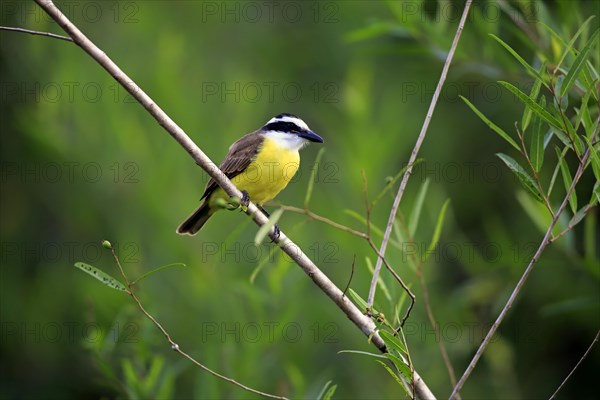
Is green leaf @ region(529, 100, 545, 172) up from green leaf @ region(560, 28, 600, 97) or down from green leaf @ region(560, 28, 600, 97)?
down

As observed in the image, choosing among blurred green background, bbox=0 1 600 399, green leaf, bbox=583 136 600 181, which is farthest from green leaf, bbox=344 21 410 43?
green leaf, bbox=583 136 600 181

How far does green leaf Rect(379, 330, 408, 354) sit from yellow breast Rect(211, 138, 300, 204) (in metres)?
1.99

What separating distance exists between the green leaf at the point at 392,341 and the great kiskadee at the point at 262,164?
185cm

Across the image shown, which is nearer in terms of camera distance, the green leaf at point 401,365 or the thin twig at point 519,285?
the thin twig at point 519,285

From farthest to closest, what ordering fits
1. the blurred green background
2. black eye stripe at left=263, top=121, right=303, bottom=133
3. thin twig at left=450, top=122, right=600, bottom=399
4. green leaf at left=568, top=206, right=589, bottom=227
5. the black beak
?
black eye stripe at left=263, top=121, right=303, bottom=133, the black beak, the blurred green background, green leaf at left=568, top=206, right=589, bottom=227, thin twig at left=450, top=122, right=600, bottom=399

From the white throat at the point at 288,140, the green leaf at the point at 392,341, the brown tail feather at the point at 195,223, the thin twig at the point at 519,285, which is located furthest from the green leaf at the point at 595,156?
the brown tail feather at the point at 195,223

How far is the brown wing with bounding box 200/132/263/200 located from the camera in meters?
4.09

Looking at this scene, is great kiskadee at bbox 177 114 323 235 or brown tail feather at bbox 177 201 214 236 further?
brown tail feather at bbox 177 201 214 236

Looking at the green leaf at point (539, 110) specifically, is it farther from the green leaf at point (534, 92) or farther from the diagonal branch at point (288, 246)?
the diagonal branch at point (288, 246)

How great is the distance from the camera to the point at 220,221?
15.7 ft

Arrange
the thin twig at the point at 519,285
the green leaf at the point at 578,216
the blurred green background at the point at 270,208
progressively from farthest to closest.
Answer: the blurred green background at the point at 270,208 < the green leaf at the point at 578,216 < the thin twig at the point at 519,285

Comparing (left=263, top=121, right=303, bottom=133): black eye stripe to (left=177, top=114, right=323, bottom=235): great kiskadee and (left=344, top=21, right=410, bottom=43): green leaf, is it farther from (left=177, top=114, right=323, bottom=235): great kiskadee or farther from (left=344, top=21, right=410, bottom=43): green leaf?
(left=344, top=21, right=410, bottom=43): green leaf

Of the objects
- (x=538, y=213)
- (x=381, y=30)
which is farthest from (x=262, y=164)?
(x=538, y=213)

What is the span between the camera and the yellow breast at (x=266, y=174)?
4.00 meters
